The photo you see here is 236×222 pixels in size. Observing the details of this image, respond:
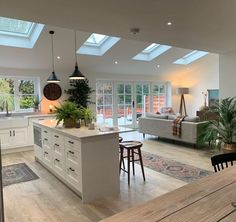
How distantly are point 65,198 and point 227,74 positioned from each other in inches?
190

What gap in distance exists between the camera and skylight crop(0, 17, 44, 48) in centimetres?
508

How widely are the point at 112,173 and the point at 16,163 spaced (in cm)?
265

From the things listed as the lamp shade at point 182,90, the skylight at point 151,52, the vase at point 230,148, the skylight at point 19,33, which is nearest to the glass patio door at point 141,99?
the lamp shade at point 182,90

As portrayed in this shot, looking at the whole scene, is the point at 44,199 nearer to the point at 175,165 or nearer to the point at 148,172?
the point at 148,172

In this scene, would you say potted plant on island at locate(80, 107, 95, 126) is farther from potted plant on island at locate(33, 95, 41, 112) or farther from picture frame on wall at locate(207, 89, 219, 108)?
picture frame on wall at locate(207, 89, 219, 108)

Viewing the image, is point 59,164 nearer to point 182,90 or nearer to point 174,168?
point 174,168

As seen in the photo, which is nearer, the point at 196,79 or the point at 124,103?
the point at 124,103

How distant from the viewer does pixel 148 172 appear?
4238 mm

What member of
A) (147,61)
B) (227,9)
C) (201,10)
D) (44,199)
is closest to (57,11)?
(201,10)

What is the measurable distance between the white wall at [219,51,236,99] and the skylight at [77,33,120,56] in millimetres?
2913

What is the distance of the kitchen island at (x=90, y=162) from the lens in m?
3.15

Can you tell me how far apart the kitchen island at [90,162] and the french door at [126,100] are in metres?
4.70

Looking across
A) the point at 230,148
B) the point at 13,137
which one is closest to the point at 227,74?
the point at 230,148

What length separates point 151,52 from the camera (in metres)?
7.86
